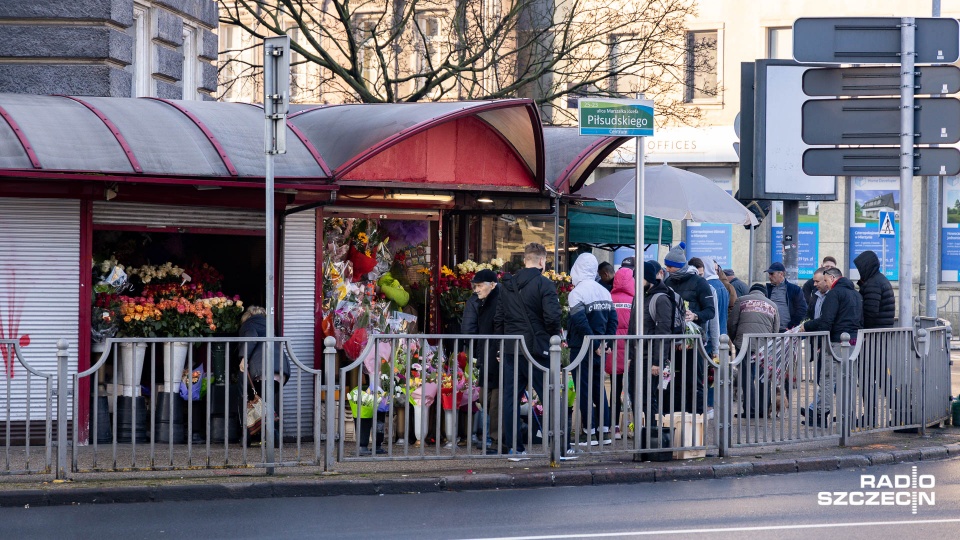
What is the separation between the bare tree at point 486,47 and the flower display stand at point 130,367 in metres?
7.88

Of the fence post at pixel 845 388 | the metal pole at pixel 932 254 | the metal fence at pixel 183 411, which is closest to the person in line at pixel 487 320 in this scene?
the metal fence at pixel 183 411

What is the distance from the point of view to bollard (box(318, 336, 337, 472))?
10.8 meters

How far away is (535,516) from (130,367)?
3.85 m

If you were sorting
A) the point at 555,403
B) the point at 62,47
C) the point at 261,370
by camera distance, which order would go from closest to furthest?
the point at 261,370 → the point at 555,403 → the point at 62,47

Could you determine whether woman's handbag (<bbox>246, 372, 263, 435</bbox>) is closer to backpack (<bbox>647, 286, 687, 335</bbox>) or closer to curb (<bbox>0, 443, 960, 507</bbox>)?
curb (<bbox>0, 443, 960, 507</bbox>)

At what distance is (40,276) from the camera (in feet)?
40.9

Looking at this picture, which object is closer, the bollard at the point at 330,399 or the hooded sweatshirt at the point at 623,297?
the bollard at the point at 330,399

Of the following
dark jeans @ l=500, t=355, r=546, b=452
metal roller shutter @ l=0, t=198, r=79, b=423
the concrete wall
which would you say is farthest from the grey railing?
the concrete wall

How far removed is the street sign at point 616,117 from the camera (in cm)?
1188

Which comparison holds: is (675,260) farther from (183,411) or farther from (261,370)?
(183,411)

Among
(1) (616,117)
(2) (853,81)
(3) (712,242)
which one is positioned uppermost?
(2) (853,81)

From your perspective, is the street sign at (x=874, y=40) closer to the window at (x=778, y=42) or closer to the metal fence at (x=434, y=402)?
the metal fence at (x=434, y=402)

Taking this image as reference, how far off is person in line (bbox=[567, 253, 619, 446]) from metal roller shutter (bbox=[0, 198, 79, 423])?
14.7ft

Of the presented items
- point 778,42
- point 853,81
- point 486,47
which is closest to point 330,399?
point 853,81
